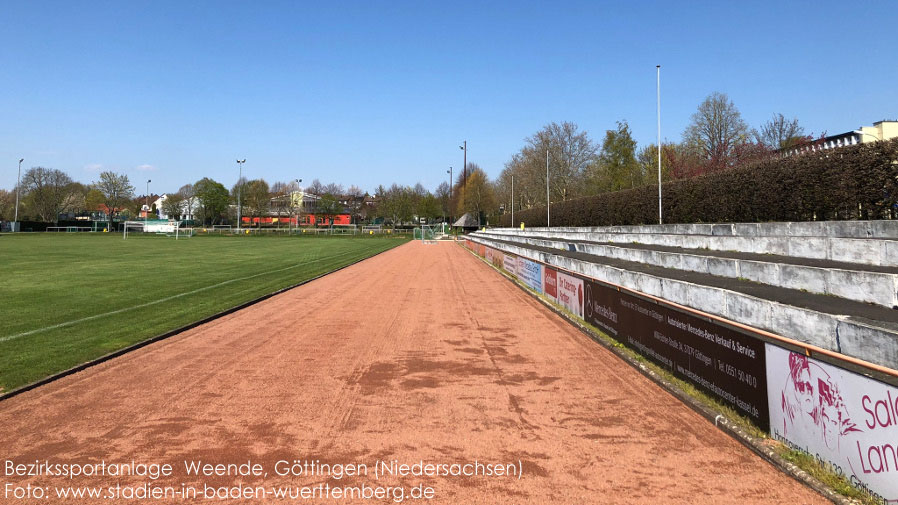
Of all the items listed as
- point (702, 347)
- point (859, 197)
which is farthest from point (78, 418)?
point (859, 197)

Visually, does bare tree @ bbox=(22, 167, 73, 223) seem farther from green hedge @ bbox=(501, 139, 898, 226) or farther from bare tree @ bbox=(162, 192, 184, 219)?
green hedge @ bbox=(501, 139, 898, 226)

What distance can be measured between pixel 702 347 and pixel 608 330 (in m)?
3.95

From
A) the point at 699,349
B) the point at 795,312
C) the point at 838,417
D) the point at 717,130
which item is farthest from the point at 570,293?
the point at 717,130

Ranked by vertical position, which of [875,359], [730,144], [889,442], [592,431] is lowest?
[592,431]

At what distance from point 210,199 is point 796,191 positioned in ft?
380

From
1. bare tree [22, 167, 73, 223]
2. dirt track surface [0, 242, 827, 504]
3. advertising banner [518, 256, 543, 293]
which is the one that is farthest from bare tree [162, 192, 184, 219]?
dirt track surface [0, 242, 827, 504]

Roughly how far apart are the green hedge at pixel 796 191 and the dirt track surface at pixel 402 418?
8892 mm

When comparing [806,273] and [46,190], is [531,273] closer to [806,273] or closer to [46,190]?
[806,273]

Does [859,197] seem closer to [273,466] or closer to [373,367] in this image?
[373,367]

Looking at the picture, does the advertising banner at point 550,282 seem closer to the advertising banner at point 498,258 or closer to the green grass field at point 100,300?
the advertising banner at point 498,258

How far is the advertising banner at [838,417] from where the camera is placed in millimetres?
3520

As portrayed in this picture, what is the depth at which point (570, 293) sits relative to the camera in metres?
13.1

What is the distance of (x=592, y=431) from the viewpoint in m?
5.48

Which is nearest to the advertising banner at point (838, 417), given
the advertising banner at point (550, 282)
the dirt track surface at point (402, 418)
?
the dirt track surface at point (402, 418)
